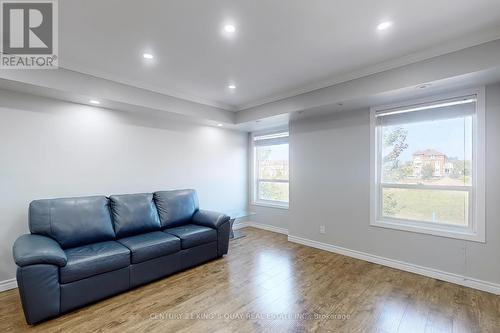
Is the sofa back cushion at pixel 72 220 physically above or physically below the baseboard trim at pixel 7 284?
above

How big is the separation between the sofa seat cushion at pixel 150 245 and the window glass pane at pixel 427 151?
3085 millimetres

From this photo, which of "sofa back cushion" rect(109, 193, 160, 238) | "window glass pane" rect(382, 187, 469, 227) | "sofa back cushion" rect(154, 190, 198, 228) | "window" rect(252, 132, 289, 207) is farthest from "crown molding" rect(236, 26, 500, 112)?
"sofa back cushion" rect(109, 193, 160, 238)

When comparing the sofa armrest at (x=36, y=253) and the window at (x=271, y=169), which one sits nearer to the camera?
the sofa armrest at (x=36, y=253)

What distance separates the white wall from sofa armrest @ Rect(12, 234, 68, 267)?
77 cm

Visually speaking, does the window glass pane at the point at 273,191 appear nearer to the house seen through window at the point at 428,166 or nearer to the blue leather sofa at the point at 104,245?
the blue leather sofa at the point at 104,245

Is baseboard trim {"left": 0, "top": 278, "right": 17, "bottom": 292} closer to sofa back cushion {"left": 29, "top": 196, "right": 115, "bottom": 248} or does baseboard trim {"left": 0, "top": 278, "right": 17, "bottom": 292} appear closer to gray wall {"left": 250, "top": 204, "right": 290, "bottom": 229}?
sofa back cushion {"left": 29, "top": 196, "right": 115, "bottom": 248}

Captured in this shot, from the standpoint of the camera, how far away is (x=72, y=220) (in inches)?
109

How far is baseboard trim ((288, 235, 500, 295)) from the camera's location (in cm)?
262

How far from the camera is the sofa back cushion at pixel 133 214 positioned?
3154 millimetres

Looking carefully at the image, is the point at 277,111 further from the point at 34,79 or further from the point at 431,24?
the point at 34,79

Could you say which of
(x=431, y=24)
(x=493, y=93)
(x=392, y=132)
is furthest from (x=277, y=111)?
(x=493, y=93)

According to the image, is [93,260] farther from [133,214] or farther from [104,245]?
[133,214]

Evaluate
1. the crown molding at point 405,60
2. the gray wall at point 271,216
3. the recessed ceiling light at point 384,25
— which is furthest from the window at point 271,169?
the recessed ceiling light at point 384,25

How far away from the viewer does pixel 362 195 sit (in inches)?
141
